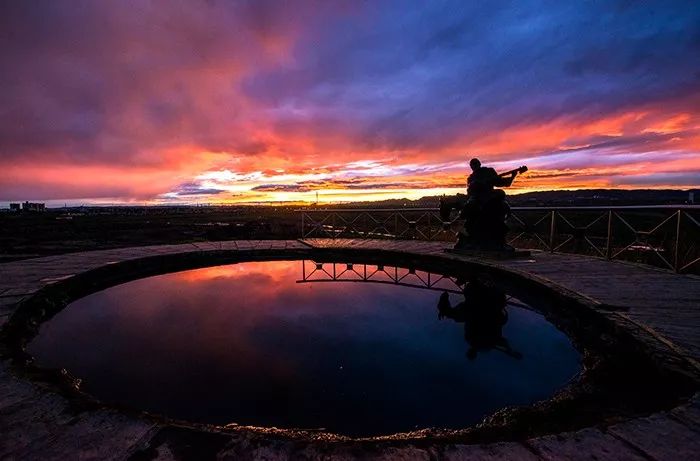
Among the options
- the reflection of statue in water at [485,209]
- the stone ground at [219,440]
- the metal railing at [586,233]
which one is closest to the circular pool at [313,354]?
the stone ground at [219,440]

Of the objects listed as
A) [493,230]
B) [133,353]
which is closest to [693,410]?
[133,353]

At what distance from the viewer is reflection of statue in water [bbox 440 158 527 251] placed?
8.01 meters

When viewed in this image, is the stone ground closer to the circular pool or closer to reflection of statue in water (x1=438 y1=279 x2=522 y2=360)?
the circular pool

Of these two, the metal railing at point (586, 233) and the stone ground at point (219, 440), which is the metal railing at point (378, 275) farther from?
the stone ground at point (219, 440)

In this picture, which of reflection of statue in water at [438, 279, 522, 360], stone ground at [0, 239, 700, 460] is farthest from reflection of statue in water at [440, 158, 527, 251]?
stone ground at [0, 239, 700, 460]

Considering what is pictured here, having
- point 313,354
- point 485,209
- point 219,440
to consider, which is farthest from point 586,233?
point 219,440

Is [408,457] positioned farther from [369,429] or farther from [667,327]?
[667,327]

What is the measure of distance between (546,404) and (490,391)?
461 millimetres

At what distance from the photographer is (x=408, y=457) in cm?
158

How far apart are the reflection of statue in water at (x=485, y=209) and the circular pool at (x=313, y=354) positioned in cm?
223

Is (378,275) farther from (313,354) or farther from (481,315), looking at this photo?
(313,354)

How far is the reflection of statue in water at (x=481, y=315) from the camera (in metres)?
3.84

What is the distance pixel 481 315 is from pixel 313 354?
2685mm

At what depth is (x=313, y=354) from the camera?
353cm
